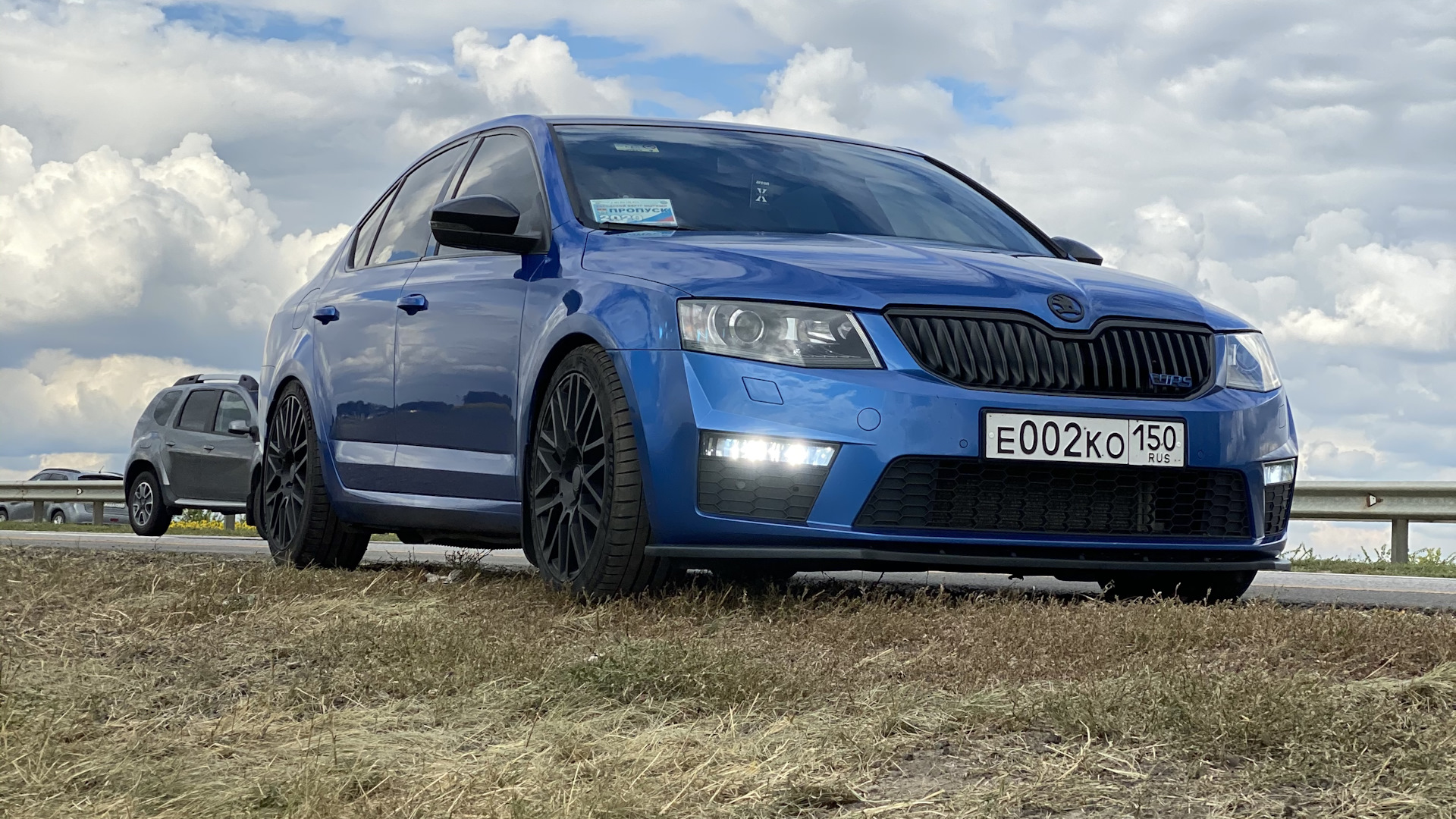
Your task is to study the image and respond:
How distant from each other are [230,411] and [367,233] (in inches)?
442

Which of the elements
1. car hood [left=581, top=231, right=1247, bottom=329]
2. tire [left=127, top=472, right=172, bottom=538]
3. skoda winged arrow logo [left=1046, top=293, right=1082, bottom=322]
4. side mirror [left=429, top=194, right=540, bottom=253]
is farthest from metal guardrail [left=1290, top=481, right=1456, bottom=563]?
tire [left=127, top=472, right=172, bottom=538]

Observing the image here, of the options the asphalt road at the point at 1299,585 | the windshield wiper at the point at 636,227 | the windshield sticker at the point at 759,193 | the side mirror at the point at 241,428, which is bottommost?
the asphalt road at the point at 1299,585

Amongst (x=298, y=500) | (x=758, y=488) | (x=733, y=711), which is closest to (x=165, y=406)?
(x=298, y=500)

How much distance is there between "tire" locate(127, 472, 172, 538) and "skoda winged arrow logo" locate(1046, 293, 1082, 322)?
15533 mm

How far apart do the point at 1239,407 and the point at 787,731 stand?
2.70 m

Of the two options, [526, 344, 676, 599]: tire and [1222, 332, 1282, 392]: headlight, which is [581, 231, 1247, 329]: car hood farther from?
[526, 344, 676, 599]: tire

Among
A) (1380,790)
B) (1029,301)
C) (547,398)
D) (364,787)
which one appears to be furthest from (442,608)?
(1380,790)

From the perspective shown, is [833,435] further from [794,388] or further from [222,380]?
[222,380]

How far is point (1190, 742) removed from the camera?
2.79m

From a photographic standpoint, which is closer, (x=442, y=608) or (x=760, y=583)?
(x=442, y=608)

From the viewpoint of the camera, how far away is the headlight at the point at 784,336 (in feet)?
15.2

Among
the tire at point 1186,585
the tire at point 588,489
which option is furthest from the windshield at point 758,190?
the tire at point 1186,585

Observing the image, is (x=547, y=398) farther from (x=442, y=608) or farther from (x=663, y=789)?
(x=663, y=789)

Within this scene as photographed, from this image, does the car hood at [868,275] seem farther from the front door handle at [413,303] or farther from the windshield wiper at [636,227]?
the front door handle at [413,303]
